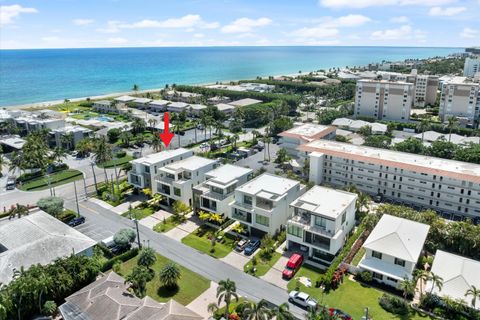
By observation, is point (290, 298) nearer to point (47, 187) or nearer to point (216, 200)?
point (216, 200)

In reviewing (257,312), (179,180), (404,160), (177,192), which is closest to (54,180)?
(179,180)

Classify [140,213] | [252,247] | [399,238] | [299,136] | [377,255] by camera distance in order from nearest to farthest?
1. [377,255]
2. [399,238]
3. [252,247]
4. [140,213]
5. [299,136]

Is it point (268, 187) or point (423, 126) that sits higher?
point (423, 126)

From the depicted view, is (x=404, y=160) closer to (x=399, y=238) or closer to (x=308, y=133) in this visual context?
(x=308, y=133)

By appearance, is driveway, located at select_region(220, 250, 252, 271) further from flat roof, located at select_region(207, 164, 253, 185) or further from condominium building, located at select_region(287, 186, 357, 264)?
flat roof, located at select_region(207, 164, 253, 185)

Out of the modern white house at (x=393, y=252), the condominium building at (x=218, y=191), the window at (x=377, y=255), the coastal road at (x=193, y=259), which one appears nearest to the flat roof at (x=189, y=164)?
the condominium building at (x=218, y=191)

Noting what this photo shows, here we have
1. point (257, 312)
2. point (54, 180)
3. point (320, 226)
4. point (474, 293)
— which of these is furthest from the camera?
point (54, 180)
